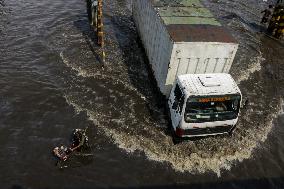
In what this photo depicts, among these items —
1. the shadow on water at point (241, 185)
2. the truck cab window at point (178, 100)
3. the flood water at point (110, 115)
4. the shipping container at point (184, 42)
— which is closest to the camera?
the shadow on water at point (241, 185)

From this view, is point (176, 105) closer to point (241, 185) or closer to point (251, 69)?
point (241, 185)

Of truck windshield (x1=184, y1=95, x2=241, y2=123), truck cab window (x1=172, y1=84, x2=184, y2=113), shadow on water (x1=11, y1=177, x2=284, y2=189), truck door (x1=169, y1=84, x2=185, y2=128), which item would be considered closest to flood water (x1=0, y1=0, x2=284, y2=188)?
shadow on water (x1=11, y1=177, x2=284, y2=189)

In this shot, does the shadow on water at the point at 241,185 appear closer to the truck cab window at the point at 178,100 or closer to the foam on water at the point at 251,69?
the truck cab window at the point at 178,100

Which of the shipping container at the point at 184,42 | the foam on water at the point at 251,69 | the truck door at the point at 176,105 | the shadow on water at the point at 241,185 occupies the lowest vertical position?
the shadow on water at the point at 241,185

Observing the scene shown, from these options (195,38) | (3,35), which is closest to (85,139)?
(195,38)

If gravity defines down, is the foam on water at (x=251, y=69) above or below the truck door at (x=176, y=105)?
below

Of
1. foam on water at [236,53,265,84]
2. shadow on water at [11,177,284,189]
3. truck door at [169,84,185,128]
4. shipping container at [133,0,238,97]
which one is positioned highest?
shipping container at [133,0,238,97]

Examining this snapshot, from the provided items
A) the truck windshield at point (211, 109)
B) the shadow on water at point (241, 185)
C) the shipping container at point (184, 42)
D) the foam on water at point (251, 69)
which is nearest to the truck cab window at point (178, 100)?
the truck windshield at point (211, 109)

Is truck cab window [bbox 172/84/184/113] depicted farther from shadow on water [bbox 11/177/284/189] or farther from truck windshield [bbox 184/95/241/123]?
shadow on water [bbox 11/177/284/189]

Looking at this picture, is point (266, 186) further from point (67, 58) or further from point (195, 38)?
point (67, 58)
